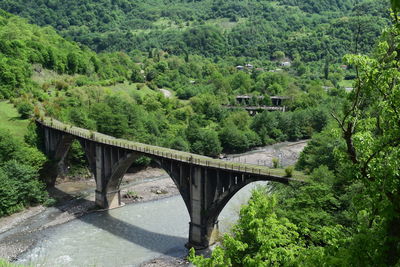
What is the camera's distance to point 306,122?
104 metres

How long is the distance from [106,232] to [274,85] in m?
107

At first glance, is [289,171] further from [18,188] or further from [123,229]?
[18,188]

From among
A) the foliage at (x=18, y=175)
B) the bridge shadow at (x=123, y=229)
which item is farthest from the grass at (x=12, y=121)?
the bridge shadow at (x=123, y=229)

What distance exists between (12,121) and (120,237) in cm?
3781

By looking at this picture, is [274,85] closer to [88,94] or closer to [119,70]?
[119,70]

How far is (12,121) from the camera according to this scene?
238 feet

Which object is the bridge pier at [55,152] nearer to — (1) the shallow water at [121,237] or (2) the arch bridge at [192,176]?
(2) the arch bridge at [192,176]

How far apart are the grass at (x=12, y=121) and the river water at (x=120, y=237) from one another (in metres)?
24.5

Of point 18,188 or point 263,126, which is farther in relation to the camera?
point 263,126

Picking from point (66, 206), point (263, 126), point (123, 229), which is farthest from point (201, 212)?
point (263, 126)

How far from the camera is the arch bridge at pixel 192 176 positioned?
40.7 meters

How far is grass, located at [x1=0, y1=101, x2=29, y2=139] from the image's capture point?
69.4m

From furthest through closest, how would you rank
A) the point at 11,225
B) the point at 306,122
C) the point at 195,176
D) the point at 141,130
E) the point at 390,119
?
1. the point at 306,122
2. the point at 141,130
3. the point at 11,225
4. the point at 195,176
5. the point at 390,119

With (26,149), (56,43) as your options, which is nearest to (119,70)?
(56,43)
